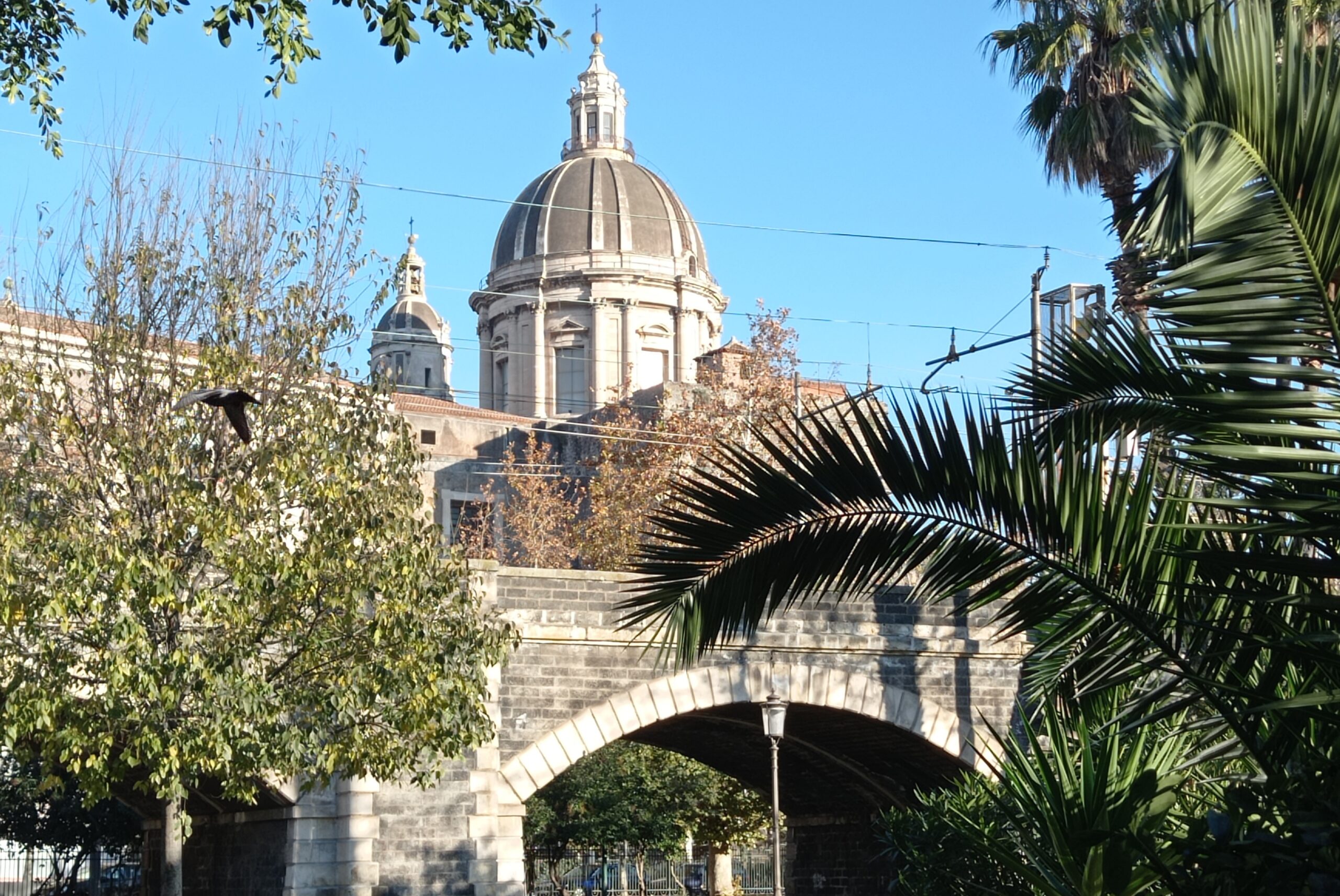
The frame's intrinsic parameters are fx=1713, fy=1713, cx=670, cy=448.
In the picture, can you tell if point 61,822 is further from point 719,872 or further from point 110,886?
point 719,872

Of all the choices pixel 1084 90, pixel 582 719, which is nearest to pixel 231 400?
pixel 582 719

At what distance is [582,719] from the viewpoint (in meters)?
18.8

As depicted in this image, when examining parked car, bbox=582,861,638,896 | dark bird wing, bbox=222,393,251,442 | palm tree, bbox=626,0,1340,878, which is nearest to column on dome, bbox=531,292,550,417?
parked car, bbox=582,861,638,896

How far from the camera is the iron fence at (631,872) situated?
102 ft

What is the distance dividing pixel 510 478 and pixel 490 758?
75.5 feet

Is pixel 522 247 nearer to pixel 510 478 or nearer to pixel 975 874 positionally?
pixel 510 478

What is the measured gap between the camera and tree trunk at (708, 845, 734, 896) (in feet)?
109

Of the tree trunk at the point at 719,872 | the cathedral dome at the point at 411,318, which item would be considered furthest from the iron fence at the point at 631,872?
the cathedral dome at the point at 411,318

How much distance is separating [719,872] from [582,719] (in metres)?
17.5

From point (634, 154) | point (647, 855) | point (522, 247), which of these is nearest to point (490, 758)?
point (647, 855)

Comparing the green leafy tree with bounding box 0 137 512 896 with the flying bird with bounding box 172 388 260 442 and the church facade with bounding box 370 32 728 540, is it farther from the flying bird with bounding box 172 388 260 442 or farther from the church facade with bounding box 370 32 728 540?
the church facade with bounding box 370 32 728 540

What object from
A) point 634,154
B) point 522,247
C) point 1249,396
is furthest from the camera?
point 634,154

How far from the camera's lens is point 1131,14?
2119 cm

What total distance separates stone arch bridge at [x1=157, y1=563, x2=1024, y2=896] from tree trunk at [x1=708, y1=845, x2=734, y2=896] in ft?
33.9
